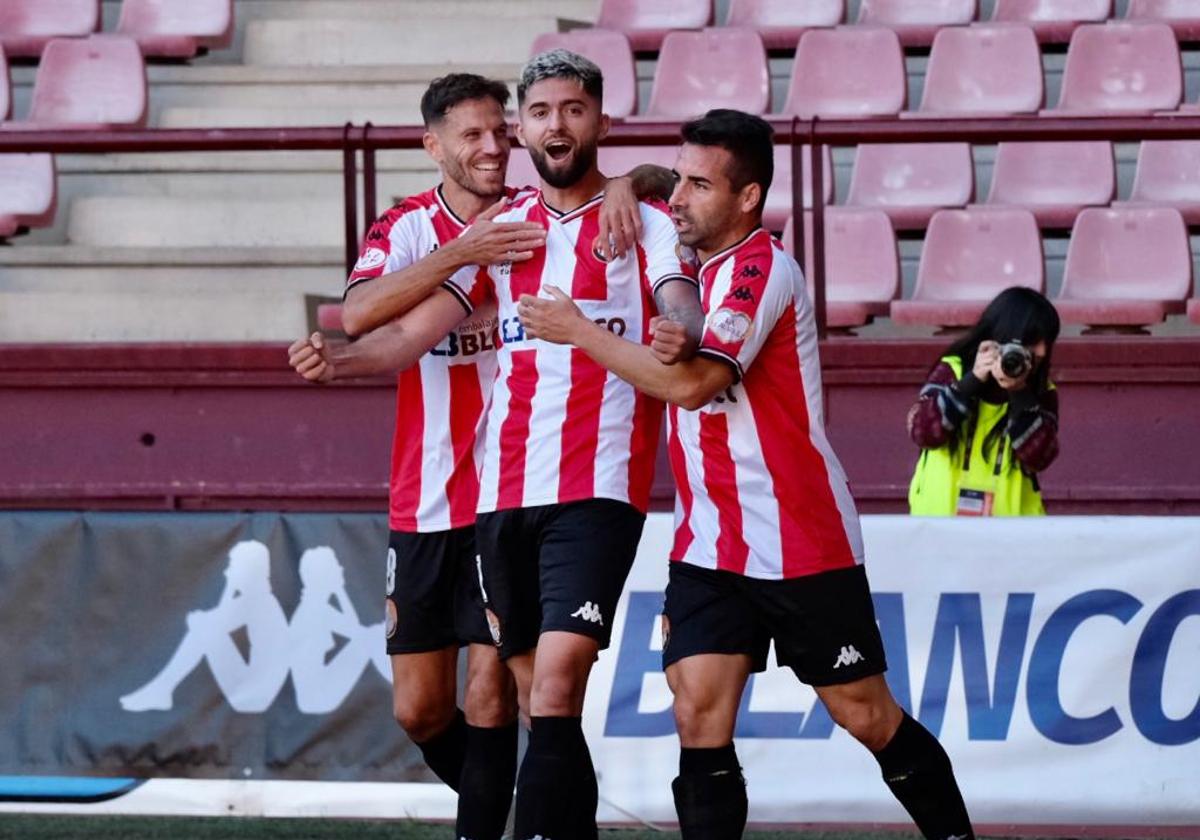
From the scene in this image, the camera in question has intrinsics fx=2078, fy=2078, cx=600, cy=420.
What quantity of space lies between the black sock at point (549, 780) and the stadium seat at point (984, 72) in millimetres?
5441

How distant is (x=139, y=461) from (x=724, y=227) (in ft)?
11.7

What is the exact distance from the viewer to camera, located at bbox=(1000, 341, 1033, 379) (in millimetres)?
6324

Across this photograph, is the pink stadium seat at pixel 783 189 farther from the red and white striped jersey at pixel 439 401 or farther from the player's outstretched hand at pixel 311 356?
the player's outstretched hand at pixel 311 356

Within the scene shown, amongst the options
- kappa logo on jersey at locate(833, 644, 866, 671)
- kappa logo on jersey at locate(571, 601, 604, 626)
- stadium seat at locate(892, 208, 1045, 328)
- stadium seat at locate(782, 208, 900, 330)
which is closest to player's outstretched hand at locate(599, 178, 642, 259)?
kappa logo on jersey at locate(571, 601, 604, 626)

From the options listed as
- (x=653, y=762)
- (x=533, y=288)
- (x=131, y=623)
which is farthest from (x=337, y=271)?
(x=533, y=288)

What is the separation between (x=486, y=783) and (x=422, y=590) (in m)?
0.53

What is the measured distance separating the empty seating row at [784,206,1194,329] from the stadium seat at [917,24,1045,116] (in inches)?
42.2

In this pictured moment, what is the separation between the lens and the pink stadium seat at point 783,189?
28.3ft

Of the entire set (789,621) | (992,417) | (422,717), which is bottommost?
(422,717)

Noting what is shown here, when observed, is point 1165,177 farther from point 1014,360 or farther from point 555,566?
point 555,566

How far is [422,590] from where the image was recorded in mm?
5352

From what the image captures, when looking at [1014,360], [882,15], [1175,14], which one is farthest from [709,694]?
[1175,14]

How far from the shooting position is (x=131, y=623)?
6520mm

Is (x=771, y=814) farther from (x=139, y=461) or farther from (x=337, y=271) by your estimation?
(x=337, y=271)
